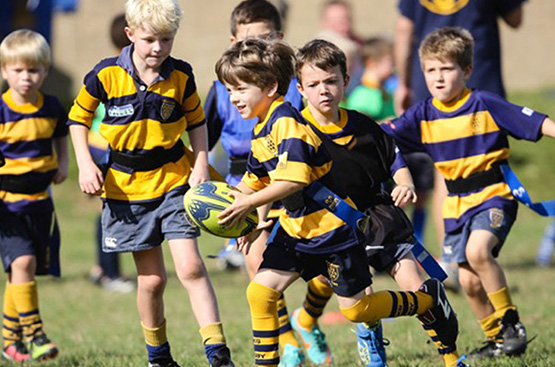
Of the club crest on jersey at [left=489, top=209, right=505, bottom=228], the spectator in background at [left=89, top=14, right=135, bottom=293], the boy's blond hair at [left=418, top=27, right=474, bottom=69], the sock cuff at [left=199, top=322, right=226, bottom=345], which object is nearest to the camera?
the sock cuff at [left=199, top=322, right=226, bottom=345]

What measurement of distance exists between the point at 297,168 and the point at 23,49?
9.08 feet

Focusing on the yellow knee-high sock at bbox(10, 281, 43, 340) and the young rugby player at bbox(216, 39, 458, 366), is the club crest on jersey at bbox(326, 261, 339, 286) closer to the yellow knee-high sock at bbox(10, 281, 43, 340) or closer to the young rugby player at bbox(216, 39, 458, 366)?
the young rugby player at bbox(216, 39, 458, 366)

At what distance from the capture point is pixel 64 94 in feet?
66.0

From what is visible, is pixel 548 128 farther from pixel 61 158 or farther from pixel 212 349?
pixel 61 158

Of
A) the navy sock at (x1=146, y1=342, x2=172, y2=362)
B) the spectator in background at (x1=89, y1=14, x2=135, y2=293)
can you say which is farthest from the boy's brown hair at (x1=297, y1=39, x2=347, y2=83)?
the spectator in background at (x1=89, y1=14, x2=135, y2=293)

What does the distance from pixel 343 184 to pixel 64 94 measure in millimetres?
16042

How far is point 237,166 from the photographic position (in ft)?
19.8

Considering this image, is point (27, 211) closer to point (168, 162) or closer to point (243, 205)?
point (168, 162)

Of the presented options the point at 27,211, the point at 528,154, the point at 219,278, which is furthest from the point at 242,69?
the point at 528,154

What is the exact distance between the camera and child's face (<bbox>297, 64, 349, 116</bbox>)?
4805mm

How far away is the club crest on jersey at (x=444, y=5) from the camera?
733 cm

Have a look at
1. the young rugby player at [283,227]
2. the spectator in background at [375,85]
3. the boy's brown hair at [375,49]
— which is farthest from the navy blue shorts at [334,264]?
the boy's brown hair at [375,49]

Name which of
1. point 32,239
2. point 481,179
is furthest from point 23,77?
point 481,179

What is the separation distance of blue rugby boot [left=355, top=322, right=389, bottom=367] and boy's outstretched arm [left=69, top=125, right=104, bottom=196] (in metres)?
1.60
